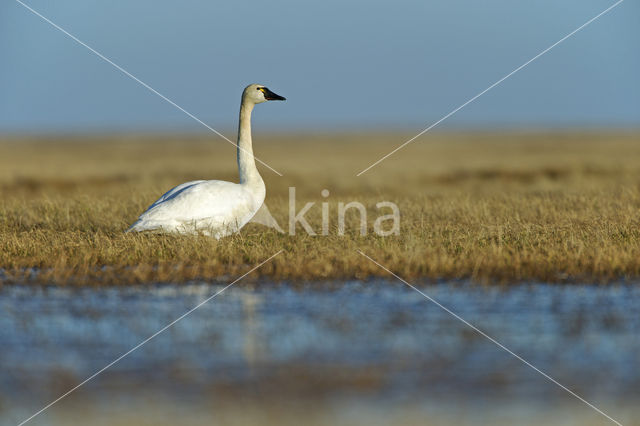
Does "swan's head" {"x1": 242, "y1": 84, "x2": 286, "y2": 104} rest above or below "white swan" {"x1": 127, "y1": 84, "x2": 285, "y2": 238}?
above

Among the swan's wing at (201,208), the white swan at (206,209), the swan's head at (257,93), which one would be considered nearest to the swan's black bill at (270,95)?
the swan's head at (257,93)

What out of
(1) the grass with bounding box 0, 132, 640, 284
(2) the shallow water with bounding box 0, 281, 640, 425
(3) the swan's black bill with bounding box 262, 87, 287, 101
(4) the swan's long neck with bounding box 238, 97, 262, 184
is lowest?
(2) the shallow water with bounding box 0, 281, 640, 425

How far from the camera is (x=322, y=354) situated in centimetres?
668

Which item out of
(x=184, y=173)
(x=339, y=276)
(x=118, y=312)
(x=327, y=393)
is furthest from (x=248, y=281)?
(x=184, y=173)

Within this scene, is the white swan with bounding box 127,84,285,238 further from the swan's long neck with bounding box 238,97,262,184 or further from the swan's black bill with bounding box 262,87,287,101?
the swan's black bill with bounding box 262,87,287,101

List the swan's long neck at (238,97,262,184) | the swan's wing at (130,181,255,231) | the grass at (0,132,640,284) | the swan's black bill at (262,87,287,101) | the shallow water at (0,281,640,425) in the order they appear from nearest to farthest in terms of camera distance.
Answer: the shallow water at (0,281,640,425) < the grass at (0,132,640,284) < the swan's wing at (130,181,255,231) < the swan's long neck at (238,97,262,184) < the swan's black bill at (262,87,287,101)

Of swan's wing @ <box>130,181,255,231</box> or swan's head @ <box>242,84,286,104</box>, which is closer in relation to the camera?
swan's wing @ <box>130,181,255,231</box>

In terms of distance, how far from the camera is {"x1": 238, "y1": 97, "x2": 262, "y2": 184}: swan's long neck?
12.5 meters

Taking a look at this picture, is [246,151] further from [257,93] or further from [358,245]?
[358,245]

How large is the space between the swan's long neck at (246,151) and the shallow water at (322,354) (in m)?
3.37

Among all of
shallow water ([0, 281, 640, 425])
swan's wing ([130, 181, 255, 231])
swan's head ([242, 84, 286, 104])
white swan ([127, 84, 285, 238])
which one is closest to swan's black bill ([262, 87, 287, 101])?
swan's head ([242, 84, 286, 104])

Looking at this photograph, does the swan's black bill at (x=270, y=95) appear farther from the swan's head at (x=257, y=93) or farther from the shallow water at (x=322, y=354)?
the shallow water at (x=322, y=354)

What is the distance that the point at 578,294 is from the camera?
8.95 meters

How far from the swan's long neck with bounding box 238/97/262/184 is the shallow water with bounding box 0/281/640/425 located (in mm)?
3365
